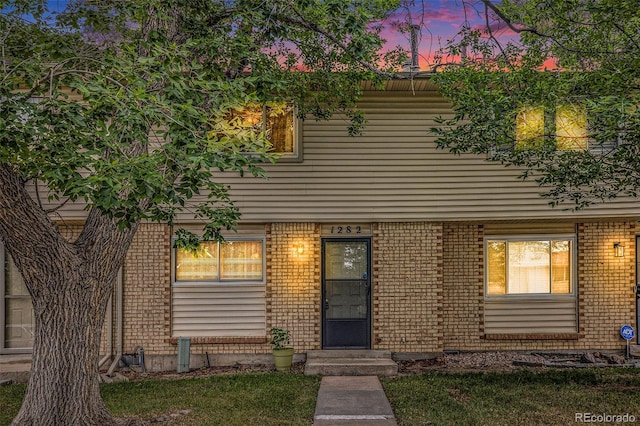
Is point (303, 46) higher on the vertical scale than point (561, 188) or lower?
higher

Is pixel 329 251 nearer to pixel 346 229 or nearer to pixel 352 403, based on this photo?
pixel 346 229

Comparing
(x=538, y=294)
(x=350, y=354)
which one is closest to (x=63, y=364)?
(x=350, y=354)

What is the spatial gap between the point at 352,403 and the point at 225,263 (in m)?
4.06

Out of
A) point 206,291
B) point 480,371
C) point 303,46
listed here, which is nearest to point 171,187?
point 303,46

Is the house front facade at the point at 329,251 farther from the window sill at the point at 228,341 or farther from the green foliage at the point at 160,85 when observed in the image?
the green foliage at the point at 160,85

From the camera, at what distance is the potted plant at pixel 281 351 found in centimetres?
930

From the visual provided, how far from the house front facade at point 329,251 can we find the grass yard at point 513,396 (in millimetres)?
1549

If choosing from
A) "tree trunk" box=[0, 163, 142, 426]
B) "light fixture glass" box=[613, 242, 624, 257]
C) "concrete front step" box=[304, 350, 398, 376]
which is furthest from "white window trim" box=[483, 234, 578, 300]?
"tree trunk" box=[0, 163, 142, 426]

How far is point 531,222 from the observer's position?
10234mm

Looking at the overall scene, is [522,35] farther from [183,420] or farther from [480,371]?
[183,420]

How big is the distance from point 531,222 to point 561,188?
2671 millimetres

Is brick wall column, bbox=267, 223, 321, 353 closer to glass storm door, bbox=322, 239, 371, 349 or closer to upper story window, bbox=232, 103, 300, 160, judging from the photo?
glass storm door, bbox=322, 239, 371, 349

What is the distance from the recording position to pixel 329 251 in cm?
1003

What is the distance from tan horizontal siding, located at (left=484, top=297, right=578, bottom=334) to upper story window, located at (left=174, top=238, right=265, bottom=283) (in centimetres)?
481
